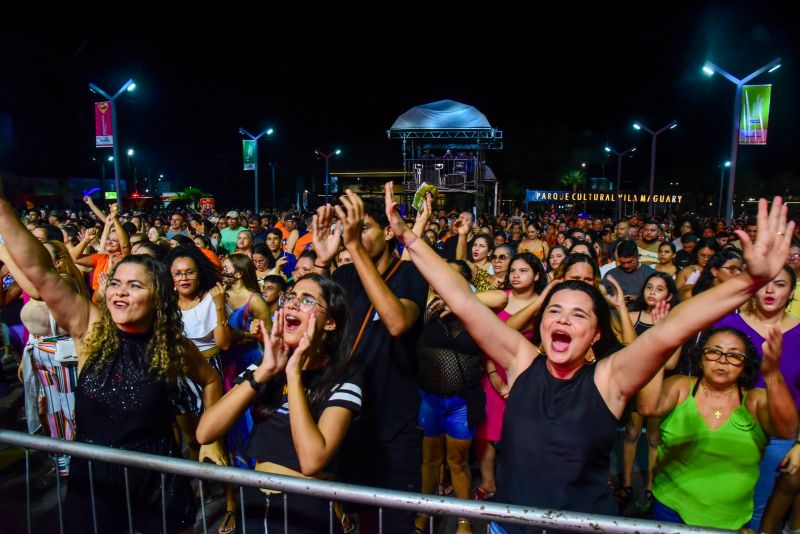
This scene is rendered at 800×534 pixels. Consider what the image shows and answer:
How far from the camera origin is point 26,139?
190 ft

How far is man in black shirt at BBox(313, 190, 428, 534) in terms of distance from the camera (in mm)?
2717

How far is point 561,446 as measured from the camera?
2.12 metres

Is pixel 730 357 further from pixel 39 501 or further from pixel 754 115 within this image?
pixel 754 115

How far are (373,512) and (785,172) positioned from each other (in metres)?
64.4

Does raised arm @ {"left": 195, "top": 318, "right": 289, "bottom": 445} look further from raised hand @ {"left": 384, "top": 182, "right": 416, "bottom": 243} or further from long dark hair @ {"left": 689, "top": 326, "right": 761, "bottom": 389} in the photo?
long dark hair @ {"left": 689, "top": 326, "right": 761, "bottom": 389}

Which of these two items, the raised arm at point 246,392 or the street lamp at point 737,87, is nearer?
the raised arm at point 246,392

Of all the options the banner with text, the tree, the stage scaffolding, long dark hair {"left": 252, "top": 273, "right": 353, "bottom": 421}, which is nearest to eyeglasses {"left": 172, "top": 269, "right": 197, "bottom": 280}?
long dark hair {"left": 252, "top": 273, "right": 353, "bottom": 421}

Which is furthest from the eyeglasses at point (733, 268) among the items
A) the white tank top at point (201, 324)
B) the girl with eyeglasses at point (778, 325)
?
the white tank top at point (201, 324)

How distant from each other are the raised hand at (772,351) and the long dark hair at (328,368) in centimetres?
208

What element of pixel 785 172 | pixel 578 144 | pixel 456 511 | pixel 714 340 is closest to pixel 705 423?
pixel 714 340

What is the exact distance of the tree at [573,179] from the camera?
202ft

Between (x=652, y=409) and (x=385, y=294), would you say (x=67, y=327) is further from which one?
(x=652, y=409)

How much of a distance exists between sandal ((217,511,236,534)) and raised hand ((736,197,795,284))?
12.4 ft

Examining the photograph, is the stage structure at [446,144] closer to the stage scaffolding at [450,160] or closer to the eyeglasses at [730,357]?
the stage scaffolding at [450,160]
